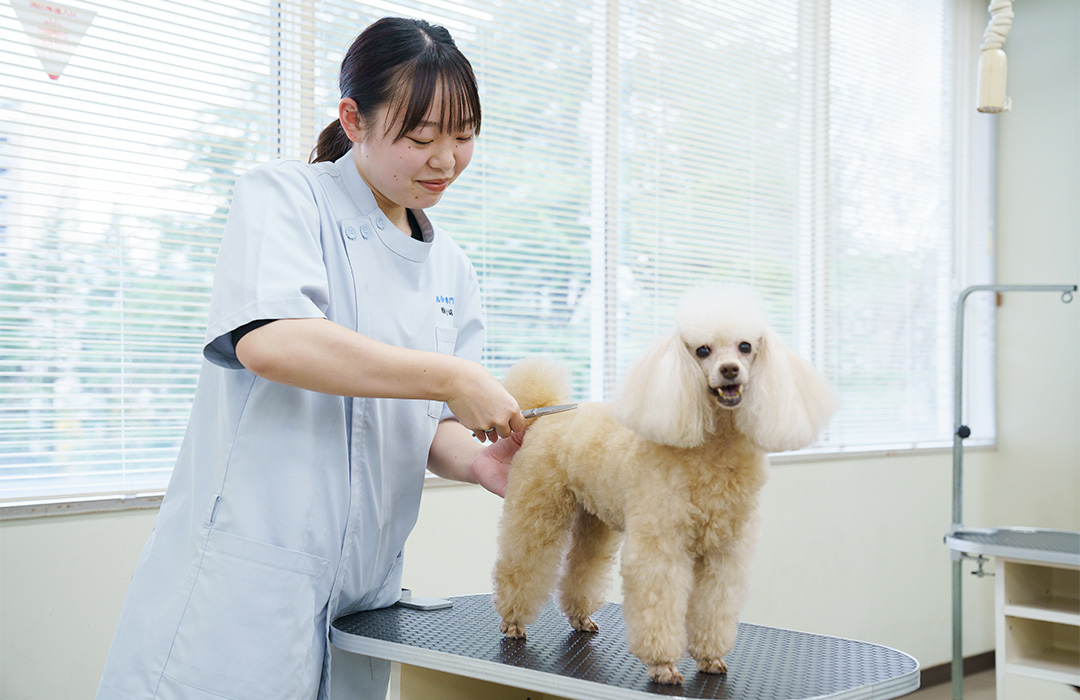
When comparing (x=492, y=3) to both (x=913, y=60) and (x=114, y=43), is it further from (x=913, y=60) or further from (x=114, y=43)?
(x=913, y=60)

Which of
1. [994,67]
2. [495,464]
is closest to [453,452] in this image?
[495,464]

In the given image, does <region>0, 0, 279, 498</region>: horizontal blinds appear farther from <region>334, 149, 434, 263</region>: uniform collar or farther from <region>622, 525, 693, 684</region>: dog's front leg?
<region>622, 525, 693, 684</region>: dog's front leg

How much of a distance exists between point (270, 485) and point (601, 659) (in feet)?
→ 1.53

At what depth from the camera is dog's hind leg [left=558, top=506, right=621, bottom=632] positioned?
1.30 metres

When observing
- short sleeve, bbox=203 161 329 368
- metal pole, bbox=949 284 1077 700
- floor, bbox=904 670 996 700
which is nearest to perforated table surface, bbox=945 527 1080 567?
metal pole, bbox=949 284 1077 700

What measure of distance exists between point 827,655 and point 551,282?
5.52ft

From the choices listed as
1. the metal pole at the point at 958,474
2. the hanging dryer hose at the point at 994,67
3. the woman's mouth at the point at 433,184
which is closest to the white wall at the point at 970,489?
the metal pole at the point at 958,474

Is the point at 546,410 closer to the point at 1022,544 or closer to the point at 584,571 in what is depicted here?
the point at 584,571

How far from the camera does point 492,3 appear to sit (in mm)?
2539

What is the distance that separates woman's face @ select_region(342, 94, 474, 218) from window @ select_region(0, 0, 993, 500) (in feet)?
3.13

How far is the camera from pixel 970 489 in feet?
13.0

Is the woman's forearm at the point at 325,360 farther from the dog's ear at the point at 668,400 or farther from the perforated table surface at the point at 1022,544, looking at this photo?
the perforated table surface at the point at 1022,544

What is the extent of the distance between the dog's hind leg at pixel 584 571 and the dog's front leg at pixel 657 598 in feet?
0.79

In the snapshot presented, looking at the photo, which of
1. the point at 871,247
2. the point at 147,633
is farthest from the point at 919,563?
the point at 147,633
